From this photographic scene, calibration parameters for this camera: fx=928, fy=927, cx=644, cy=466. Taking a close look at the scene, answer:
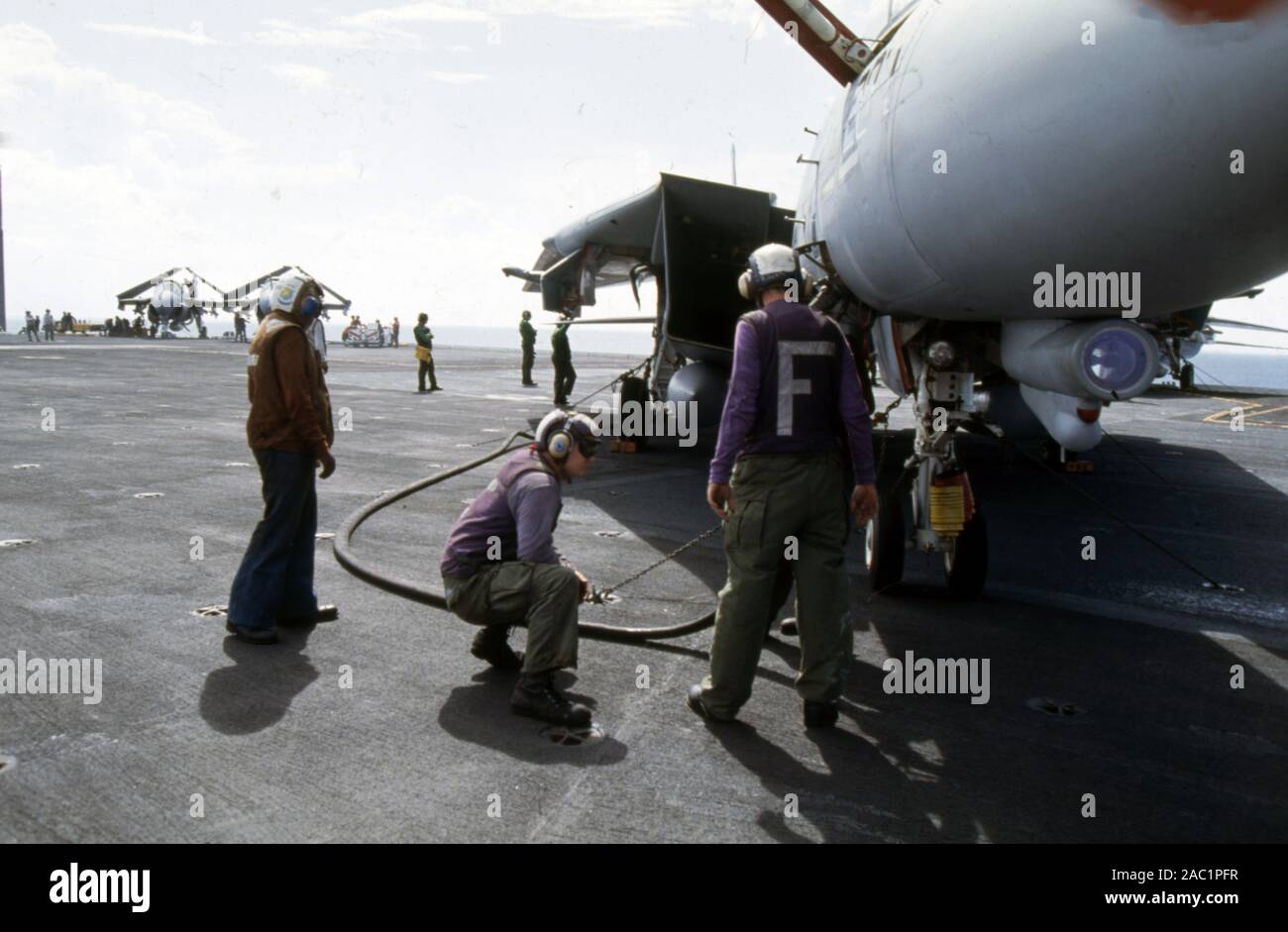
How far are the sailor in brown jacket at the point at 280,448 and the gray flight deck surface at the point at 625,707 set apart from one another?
22 cm

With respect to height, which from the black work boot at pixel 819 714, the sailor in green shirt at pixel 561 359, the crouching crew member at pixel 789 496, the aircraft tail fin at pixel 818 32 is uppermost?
the aircraft tail fin at pixel 818 32

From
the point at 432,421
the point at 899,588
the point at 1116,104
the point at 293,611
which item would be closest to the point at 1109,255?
the point at 1116,104

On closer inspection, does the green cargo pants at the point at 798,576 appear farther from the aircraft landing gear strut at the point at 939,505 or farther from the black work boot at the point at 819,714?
the aircraft landing gear strut at the point at 939,505

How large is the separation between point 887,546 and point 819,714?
2.40 meters

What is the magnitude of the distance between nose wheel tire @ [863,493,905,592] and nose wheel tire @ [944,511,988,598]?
1.11ft

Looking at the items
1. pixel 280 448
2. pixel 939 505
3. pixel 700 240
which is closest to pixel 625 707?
pixel 280 448

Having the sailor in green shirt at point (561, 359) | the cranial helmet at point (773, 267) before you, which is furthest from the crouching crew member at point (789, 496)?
the sailor in green shirt at point (561, 359)

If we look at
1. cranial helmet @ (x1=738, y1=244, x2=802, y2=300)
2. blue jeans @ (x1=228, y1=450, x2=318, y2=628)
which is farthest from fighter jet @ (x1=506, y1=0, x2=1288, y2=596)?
blue jeans @ (x1=228, y1=450, x2=318, y2=628)

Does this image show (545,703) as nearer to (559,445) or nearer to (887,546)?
(559,445)

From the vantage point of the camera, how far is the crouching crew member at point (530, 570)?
13.3ft

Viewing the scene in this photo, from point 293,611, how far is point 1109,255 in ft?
14.5

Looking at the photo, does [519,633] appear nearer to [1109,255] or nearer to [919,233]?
[919,233]

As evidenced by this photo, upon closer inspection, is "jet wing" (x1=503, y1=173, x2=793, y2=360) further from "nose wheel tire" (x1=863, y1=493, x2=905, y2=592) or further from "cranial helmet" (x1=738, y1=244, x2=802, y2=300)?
"cranial helmet" (x1=738, y1=244, x2=802, y2=300)

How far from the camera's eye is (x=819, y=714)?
13.3ft
